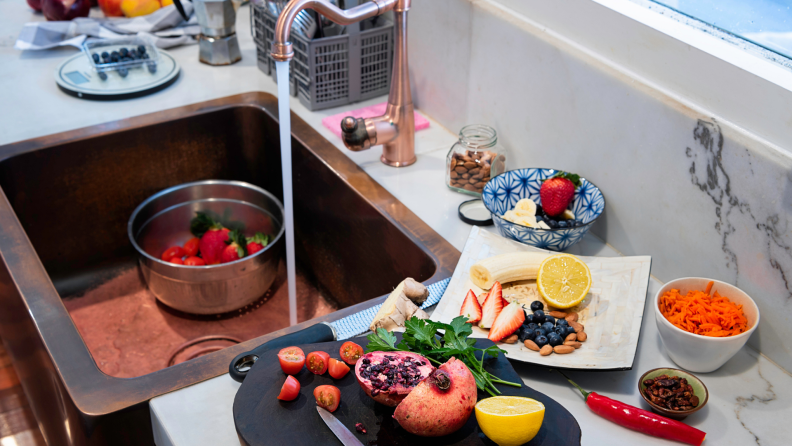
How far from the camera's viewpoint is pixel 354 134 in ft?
4.10

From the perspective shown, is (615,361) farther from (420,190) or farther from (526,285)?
(420,190)

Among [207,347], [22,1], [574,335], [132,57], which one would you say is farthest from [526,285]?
[22,1]

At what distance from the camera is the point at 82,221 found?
1435mm

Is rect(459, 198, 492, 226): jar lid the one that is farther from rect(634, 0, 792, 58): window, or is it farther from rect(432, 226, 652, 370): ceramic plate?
rect(634, 0, 792, 58): window

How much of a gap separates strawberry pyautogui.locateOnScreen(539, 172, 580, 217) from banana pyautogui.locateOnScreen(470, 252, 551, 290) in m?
0.12

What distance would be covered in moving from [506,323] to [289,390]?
0.30 meters

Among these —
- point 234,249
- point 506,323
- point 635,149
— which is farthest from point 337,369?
point 234,249

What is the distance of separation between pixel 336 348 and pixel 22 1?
1788 mm

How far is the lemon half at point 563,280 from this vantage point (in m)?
0.92

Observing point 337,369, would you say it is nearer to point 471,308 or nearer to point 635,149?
point 471,308

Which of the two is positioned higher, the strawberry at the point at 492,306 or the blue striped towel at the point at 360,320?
the strawberry at the point at 492,306

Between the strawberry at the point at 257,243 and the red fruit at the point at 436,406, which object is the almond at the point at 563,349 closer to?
the red fruit at the point at 436,406

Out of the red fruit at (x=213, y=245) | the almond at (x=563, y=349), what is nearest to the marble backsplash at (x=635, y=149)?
the almond at (x=563, y=349)

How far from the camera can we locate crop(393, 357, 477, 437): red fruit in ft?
2.20
